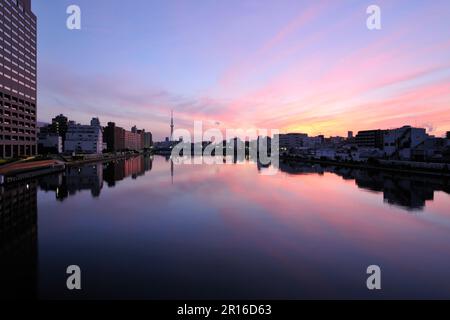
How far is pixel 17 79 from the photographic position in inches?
2291

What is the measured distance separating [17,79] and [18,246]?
2450 inches

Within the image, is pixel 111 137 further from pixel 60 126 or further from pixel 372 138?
pixel 372 138

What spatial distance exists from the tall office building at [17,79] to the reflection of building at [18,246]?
40325mm

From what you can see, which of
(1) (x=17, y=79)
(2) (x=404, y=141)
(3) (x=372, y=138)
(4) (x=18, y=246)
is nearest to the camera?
(4) (x=18, y=246)

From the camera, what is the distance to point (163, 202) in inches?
854

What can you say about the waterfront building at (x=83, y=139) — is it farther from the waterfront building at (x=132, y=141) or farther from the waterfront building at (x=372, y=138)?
the waterfront building at (x=372, y=138)

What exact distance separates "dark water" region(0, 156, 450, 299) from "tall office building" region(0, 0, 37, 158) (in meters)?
40.7

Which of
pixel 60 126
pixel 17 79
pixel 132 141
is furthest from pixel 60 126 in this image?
pixel 17 79

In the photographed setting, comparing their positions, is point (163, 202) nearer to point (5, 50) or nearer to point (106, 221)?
point (106, 221)

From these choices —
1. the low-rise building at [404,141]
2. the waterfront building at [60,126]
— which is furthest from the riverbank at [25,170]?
the low-rise building at [404,141]

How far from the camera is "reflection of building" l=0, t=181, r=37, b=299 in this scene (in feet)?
25.7

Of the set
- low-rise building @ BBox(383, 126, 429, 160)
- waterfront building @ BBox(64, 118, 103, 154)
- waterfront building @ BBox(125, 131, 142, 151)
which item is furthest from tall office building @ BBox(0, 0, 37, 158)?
waterfront building @ BBox(125, 131, 142, 151)
